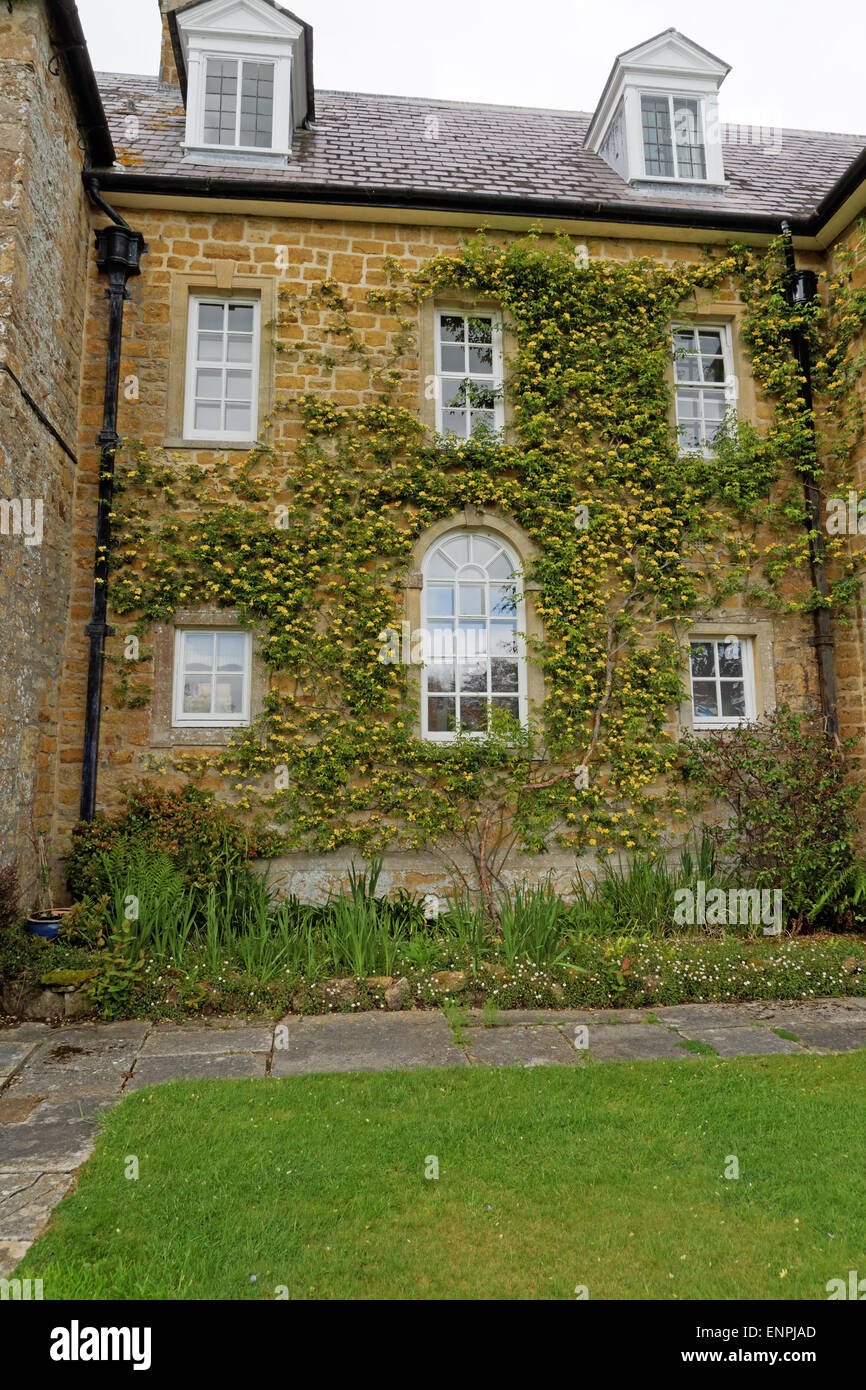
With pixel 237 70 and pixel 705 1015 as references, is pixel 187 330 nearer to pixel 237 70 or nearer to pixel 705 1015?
pixel 237 70

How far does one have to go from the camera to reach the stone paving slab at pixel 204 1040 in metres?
4.85

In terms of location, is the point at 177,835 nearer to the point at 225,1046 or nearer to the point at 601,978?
the point at 225,1046

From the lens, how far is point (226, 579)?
8.00 meters

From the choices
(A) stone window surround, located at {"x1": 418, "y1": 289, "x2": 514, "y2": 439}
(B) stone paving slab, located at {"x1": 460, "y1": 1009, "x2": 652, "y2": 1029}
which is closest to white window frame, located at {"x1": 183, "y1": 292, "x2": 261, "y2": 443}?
(A) stone window surround, located at {"x1": 418, "y1": 289, "x2": 514, "y2": 439}

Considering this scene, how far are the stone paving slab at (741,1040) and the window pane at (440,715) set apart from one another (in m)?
3.73

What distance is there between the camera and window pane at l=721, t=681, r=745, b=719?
869cm

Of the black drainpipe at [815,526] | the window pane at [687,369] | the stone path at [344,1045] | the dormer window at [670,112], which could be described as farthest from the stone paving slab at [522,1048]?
the dormer window at [670,112]

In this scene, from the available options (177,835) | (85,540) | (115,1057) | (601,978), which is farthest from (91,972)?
(85,540)

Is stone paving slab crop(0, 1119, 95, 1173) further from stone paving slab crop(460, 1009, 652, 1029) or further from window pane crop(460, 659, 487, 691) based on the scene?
window pane crop(460, 659, 487, 691)

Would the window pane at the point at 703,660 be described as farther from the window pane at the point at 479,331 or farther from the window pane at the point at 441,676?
the window pane at the point at 479,331

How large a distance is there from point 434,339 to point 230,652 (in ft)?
12.9

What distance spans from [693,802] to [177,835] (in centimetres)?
486

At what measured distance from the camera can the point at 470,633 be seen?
8469mm

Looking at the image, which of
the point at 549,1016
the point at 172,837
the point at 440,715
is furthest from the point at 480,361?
the point at 549,1016
